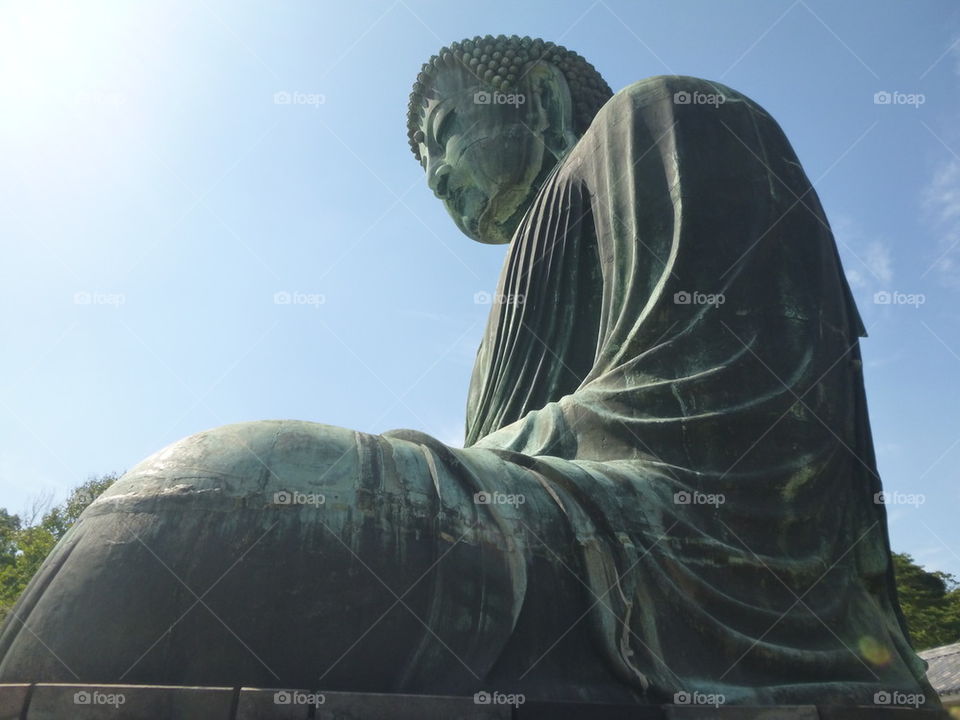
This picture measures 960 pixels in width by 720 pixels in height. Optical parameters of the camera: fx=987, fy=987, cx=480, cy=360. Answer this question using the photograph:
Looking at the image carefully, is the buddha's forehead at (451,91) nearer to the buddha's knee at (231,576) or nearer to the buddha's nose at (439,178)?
the buddha's nose at (439,178)

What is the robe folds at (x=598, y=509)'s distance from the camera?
A: 2.81m

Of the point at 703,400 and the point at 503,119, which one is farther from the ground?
the point at 503,119

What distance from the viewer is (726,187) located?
4992 mm

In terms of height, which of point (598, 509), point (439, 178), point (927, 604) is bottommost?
point (927, 604)

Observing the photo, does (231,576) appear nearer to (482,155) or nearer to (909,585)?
(482,155)

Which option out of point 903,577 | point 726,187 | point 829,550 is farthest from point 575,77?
point 903,577

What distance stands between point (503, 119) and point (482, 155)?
12.1 inches

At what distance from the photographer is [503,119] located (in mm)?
7121

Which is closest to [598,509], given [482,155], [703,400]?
[703,400]

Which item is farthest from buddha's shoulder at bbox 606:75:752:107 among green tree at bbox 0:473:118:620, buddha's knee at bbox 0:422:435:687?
green tree at bbox 0:473:118:620

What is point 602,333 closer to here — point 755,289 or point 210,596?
point 755,289

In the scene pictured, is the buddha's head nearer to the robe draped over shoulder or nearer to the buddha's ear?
the buddha's ear

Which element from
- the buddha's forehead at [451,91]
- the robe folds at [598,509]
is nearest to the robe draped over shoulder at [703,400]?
the robe folds at [598,509]

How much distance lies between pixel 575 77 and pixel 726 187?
8.51ft
